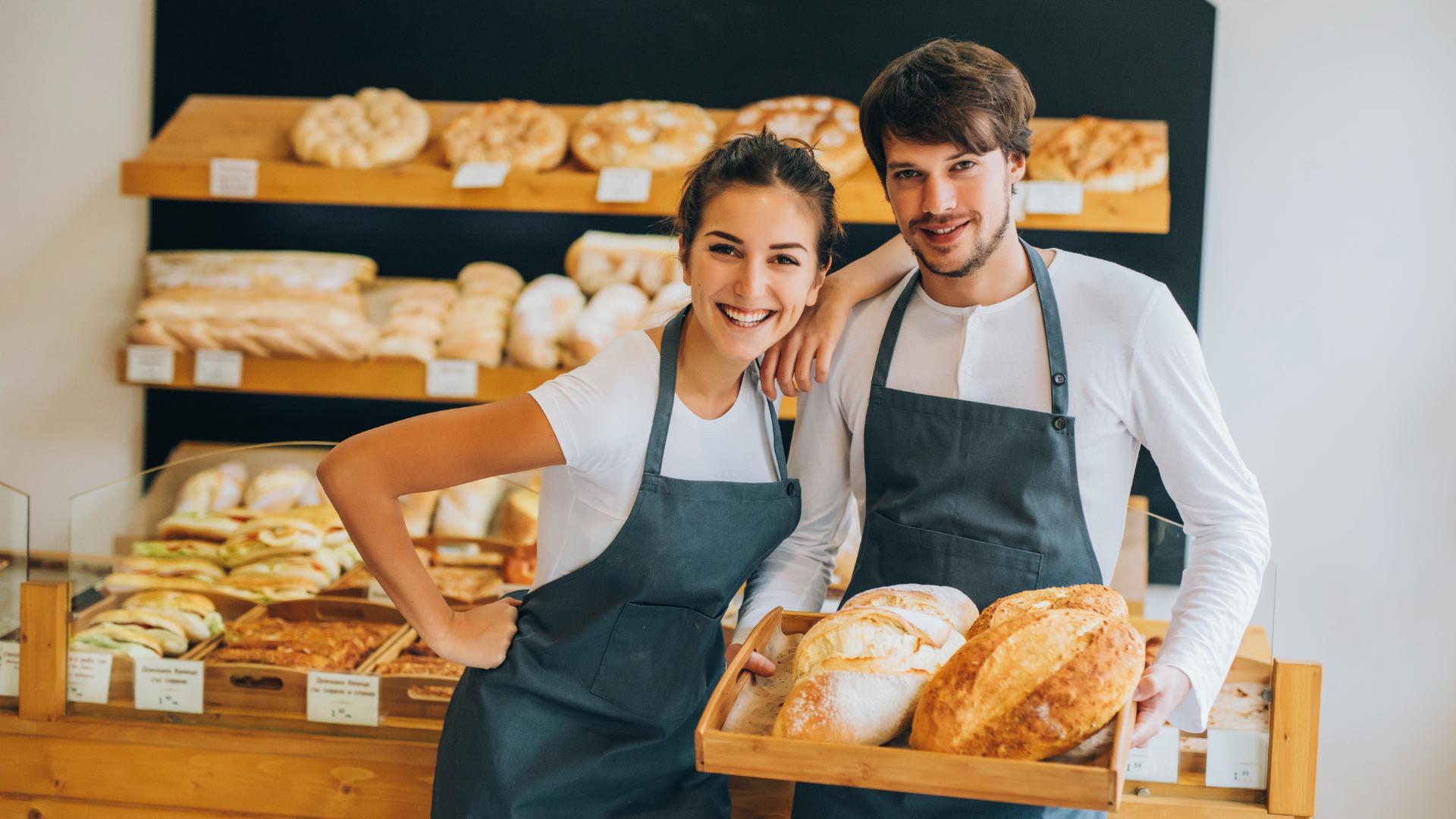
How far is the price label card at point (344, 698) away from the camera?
182 cm

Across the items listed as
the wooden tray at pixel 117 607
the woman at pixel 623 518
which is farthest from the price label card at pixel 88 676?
the woman at pixel 623 518

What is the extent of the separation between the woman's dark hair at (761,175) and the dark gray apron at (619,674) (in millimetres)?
189

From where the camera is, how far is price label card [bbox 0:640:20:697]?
1869 mm

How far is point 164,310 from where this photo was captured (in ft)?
9.29

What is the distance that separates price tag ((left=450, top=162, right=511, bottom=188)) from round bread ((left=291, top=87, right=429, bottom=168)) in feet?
0.74

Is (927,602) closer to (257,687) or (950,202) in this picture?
(950,202)

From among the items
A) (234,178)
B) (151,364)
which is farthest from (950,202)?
(151,364)

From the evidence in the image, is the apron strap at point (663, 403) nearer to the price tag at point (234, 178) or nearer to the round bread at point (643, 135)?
the round bread at point (643, 135)

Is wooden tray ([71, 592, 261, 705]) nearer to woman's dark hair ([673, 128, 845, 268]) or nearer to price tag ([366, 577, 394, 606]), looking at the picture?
price tag ([366, 577, 394, 606])

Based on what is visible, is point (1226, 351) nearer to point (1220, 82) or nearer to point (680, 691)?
point (1220, 82)

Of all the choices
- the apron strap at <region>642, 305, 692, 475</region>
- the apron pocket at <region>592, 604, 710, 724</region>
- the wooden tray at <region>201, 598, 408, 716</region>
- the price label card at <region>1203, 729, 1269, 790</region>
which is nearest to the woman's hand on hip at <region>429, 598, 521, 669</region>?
the apron pocket at <region>592, 604, 710, 724</region>

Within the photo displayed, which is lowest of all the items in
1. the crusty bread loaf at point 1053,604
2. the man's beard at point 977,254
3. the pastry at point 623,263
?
the crusty bread loaf at point 1053,604

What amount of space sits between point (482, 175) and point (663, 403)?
146cm

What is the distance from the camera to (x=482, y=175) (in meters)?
2.70
